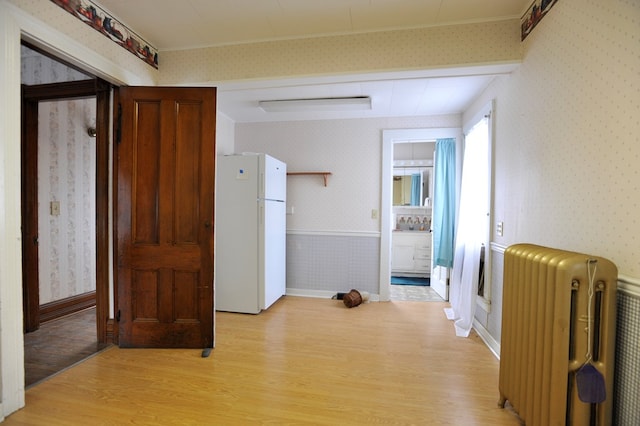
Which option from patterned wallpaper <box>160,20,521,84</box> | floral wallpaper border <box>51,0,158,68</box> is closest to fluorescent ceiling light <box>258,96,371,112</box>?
patterned wallpaper <box>160,20,521,84</box>

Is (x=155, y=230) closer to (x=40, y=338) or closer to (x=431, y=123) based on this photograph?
(x=40, y=338)

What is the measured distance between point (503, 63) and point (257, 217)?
2.55 metres

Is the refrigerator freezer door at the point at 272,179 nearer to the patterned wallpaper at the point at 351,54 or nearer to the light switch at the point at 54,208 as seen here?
the patterned wallpaper at the point at 351,54

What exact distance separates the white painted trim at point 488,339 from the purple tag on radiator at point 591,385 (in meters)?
1.31

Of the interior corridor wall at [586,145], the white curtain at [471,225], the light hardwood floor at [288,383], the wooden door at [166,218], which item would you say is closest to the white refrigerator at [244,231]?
the light hardwood floor at [288,383]

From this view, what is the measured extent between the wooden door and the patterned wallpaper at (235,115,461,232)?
1656mm

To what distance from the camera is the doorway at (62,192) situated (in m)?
2.36

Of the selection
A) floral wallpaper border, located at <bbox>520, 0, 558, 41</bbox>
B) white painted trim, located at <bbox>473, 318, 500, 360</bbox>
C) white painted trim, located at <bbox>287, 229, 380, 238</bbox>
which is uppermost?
floral wallpaper border, located at <bbox>520, 0, 558, 41</bbox>

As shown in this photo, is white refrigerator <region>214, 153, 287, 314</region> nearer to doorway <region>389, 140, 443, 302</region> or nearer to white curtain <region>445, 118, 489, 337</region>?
white curtain <region>445, 118, 489, 337</region>

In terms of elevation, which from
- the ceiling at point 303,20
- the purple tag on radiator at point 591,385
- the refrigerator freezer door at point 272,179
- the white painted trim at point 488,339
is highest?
the ceiling at point 303,20

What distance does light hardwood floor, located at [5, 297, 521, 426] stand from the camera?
1596mm

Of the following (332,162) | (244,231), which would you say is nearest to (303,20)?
(332,162)

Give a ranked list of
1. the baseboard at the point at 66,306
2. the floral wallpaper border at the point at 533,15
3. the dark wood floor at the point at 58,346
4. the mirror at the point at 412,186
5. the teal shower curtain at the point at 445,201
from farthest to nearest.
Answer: the mirror at the point at 412,186, the teal shower curtain at the point at 445,201, the baseboard at the point at 66,306, the dark wood floor at the point at 58,346, the floral wallpaper border at the point at 533,15

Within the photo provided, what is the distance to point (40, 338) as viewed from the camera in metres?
2.48
